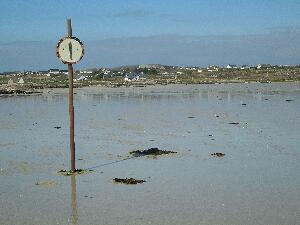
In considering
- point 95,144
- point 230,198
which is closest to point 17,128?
point 95,144

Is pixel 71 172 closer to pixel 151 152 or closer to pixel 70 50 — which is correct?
pixel 70 50

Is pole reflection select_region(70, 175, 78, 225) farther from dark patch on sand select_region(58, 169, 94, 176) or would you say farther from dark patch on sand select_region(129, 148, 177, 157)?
dark patch on sand select_region(129, 148, 177, 157)

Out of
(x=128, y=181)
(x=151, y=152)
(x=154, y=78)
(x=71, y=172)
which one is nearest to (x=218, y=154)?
(x=151, y=152)

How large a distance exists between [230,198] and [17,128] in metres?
14.1

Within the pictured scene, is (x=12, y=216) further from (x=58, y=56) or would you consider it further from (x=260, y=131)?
(x=260, y=131)

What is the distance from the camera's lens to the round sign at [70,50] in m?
10.3

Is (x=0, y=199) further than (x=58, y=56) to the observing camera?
No

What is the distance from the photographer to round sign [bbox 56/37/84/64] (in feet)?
33.9

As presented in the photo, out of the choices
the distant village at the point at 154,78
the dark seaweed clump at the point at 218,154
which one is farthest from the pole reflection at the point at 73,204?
the distant village at the point at 154,78

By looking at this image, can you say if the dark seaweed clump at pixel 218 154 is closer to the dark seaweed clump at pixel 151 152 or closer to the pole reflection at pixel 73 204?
the dark seaweed clump at pixel 151 152

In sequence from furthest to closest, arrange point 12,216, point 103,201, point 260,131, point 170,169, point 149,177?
point 260,131, point 170,169, point 149,177, point 103,201, point 12,216

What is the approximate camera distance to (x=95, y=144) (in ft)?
48.8

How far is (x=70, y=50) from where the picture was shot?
10383 mm

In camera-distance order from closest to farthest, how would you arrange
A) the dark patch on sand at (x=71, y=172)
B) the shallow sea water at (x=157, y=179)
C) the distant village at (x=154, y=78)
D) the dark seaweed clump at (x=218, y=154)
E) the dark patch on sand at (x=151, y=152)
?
1. the shallow sea water at (x=157, y=179)
2. the dark patch on sand at (x=71, y=172)
3. the dark seaweed clump at (x=218, y=154)
4. the dark patch on sand at (x=151, y=152)
5. the distant village at (x=154, y=78)
